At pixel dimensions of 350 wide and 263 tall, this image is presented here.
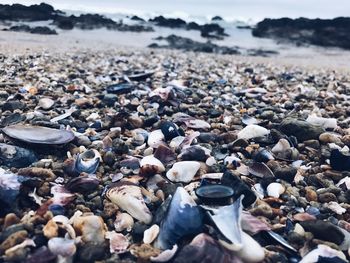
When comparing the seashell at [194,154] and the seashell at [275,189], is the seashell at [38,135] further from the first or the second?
the seashell at [275,189]

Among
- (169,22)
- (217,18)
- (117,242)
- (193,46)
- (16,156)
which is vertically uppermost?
(217,18)

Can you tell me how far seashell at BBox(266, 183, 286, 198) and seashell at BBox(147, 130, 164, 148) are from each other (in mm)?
964

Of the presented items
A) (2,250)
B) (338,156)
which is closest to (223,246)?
(2,250)

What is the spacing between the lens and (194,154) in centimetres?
288

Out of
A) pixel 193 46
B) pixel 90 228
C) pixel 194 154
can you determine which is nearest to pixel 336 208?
pixel 194 154

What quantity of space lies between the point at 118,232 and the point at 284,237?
804 millimetres

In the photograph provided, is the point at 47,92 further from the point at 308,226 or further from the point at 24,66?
the point at 308,226

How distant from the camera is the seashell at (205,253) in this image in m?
1.70

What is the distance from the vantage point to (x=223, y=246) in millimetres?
1772

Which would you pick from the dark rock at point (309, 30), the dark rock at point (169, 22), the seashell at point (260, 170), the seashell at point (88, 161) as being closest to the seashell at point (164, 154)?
the seashell at point (88, 161)

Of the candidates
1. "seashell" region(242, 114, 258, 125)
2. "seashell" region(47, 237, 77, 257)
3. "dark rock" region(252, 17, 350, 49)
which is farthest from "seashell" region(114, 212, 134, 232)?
"dark rock" region(252, 17, 350, 49)

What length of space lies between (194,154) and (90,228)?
3.69ft

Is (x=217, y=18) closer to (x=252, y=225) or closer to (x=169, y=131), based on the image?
(x=169, y=131)

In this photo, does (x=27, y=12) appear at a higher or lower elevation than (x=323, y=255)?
higher
